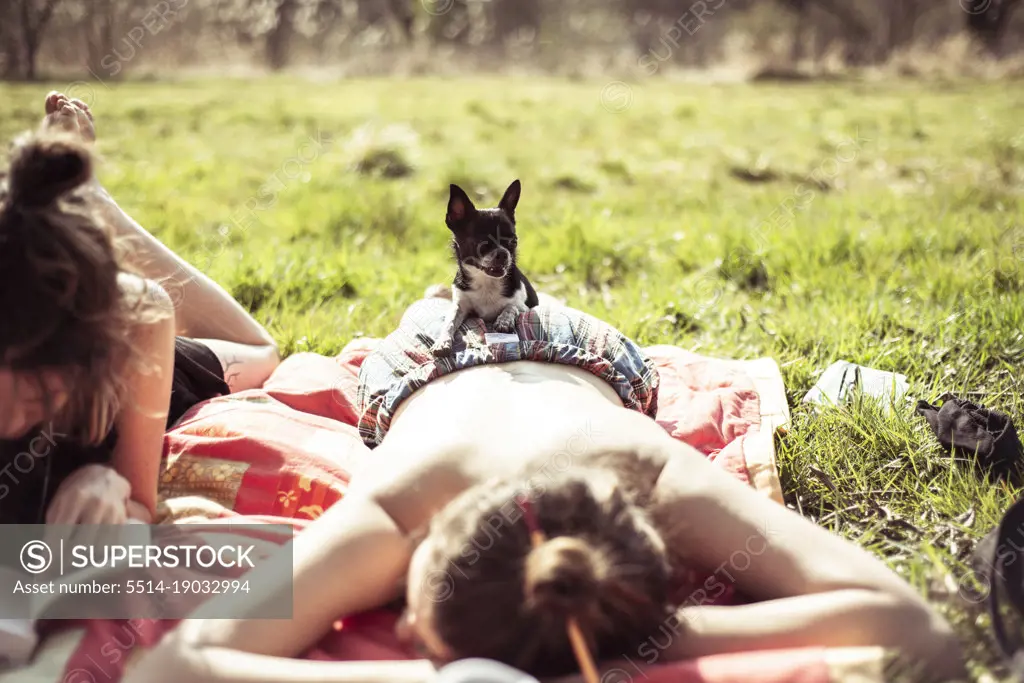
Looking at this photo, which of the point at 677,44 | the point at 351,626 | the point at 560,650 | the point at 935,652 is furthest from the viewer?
the point at 677,44

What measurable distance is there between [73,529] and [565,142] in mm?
6918

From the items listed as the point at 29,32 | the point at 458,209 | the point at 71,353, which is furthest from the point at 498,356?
the point at 29,32

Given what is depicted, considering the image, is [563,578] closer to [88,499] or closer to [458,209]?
[88,499]

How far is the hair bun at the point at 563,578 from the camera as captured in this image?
1.38m

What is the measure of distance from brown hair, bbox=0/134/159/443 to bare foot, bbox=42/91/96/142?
2.03 feet

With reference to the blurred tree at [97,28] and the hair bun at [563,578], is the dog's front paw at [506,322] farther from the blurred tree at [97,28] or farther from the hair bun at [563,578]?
the blurred tree at [97,28]

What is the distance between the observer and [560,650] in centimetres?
150

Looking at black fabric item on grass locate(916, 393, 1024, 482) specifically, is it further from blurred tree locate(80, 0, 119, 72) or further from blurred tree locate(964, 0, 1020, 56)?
blurred tree locate(964, 0, 1020, 56)

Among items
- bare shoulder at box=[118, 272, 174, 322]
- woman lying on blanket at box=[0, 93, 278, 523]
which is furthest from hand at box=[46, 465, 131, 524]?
bare shoulder at box=[118, 272, 174, 322]

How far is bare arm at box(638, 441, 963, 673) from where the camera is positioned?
63.3 inches

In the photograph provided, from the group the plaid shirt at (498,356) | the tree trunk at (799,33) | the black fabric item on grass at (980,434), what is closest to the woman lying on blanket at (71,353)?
the plaid shirt at (498,356)

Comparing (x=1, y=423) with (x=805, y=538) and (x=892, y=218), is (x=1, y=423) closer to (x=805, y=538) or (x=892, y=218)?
(x=805, y=538)

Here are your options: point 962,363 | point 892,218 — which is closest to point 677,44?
point 892,218

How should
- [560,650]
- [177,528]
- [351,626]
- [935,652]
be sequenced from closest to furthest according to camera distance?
[560,650]
[935,652]
[351,626]
[177,528]
